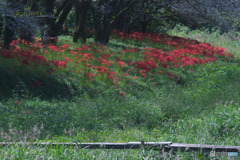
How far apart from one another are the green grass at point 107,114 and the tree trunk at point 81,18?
4166mm

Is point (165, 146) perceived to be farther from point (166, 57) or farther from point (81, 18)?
point (81, 18)

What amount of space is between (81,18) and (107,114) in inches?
279

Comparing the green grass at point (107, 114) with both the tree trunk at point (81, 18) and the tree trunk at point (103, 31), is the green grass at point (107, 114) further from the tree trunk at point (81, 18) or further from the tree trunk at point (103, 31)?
the tree trunk at point (103, 31)

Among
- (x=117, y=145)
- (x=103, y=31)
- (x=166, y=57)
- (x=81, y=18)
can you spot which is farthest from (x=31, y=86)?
(x=103, y=31)

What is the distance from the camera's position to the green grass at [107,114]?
4891 millimetres

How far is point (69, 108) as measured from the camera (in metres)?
7.35

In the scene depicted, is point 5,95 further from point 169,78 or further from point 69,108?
point 169,78

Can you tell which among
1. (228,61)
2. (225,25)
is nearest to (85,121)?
(225,25)

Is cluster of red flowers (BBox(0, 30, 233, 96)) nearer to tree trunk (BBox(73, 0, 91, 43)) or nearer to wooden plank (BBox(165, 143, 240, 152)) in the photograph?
tree trunk (BBox(73, 0, 91, 43))

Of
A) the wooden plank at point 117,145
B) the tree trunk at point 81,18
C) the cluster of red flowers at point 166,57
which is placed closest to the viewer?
the wooden plank at point 117,145

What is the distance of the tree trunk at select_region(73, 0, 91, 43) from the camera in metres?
12.8

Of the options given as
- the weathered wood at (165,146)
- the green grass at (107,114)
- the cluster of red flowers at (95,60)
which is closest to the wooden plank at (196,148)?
the weathered wood at (165,146)

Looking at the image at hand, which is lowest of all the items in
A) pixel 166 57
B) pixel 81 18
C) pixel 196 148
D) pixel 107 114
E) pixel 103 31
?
pixel 107 114

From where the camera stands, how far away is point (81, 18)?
514 inches
